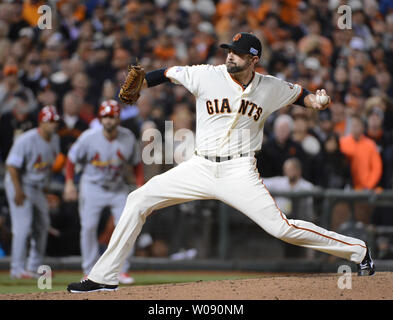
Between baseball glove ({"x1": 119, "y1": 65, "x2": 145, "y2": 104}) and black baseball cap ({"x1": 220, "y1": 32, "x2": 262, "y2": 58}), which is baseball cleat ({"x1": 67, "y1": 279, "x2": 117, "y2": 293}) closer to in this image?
baseball glove ({"x1": 119, "y1": 65, "x2": 145, "y2": 104})

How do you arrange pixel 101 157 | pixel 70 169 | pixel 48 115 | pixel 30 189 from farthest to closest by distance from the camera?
pixel 30 189
pixel 48 115
pixel 70 169
pixel 101 157

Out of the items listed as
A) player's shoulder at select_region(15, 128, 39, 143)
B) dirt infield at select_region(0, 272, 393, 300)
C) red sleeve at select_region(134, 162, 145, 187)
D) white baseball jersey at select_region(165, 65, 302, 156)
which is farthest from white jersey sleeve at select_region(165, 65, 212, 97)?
player's shoulder at select_region(15, 128, 39, 143)

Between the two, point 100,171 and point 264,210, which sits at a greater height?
point 100,171

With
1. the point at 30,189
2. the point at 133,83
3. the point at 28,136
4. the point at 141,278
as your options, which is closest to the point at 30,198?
the point at 30,189

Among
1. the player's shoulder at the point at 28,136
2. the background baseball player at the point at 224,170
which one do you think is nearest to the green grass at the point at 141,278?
the player's shoulder at the point at 28,136

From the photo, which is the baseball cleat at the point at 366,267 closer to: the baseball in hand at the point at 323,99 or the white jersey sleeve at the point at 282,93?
the baseball in hand at the point at 323,99

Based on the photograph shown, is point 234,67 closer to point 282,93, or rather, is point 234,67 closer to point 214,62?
point 282,93

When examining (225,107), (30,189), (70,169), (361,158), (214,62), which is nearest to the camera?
(225,107)

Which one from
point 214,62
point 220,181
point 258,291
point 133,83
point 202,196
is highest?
point 214,62
